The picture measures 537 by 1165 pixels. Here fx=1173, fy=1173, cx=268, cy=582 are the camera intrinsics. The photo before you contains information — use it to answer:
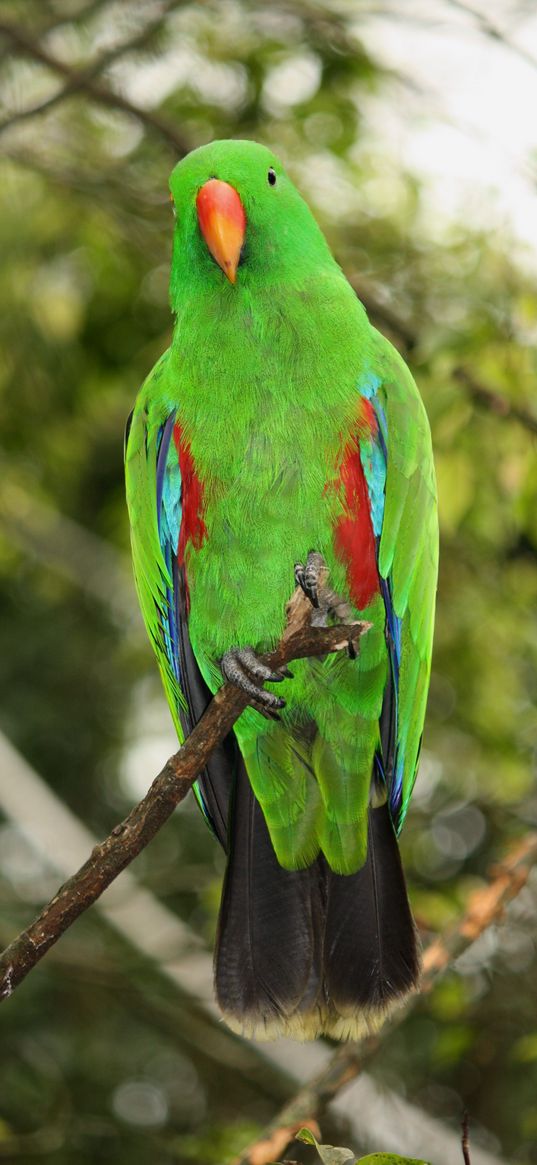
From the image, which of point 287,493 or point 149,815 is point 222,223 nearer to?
point 287,493

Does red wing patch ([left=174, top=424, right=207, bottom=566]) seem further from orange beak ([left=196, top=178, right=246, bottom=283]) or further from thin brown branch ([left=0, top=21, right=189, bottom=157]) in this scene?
thin brown branch ([left=0, top=21, right=189, bottom=157])

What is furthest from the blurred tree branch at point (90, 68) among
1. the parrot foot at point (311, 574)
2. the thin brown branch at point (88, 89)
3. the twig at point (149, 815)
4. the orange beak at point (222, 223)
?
the twig at point (149, 815)

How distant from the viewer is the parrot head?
2543 mm

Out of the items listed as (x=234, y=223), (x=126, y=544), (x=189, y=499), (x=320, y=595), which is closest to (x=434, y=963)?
(x=320, y=595)

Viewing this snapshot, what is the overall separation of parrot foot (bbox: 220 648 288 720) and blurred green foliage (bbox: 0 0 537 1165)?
2.85 ft

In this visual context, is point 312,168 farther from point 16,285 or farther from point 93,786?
point 93,786

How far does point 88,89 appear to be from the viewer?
3.48 m

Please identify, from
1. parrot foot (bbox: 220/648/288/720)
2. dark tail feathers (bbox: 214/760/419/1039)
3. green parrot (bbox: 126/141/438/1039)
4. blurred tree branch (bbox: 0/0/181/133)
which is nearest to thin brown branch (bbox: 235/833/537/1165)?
dark tail feathers (bbox: 214/760/419/1039)

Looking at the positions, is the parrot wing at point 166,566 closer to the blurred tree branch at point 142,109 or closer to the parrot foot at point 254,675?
the parrot foot at point 254,675

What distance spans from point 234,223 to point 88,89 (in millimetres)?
1239

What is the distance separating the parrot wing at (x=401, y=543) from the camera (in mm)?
2662

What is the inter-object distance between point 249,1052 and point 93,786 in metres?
1.30

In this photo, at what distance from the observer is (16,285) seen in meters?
4.27

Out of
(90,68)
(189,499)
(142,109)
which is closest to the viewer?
(189,499)
